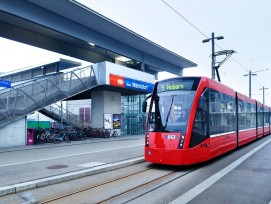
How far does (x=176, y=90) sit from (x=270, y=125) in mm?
24083

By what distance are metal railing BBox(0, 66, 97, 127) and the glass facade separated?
13279 mm

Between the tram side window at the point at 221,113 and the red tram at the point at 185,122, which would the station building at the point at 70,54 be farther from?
the tram side window at the point at 221,113

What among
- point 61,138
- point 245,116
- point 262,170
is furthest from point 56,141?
point 262,170

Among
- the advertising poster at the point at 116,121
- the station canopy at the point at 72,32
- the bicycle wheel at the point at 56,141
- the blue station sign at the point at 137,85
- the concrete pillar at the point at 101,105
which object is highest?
the station canopy at the point at 72,32

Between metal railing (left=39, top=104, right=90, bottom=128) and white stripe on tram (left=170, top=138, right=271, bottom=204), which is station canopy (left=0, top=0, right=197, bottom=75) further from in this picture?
white stripe on tram (left=170, top=138, right=271, bottom=204)

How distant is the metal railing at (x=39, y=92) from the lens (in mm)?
19156

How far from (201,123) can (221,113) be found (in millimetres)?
2455

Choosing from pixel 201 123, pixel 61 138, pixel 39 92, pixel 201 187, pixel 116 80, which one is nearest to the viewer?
pixel 201 187

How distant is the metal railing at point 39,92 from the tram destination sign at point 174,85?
40.4 ft

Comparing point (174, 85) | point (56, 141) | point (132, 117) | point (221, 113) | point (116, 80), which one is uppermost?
point (116, 80)

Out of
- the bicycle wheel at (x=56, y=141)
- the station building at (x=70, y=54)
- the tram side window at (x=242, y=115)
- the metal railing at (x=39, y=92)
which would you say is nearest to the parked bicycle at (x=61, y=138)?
the bicycle wheel at (x=56, y=141)

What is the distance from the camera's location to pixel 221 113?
12375 mm

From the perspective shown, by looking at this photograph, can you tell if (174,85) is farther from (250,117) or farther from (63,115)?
(63,115)

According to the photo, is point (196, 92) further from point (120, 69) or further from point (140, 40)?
point (140, 40)
